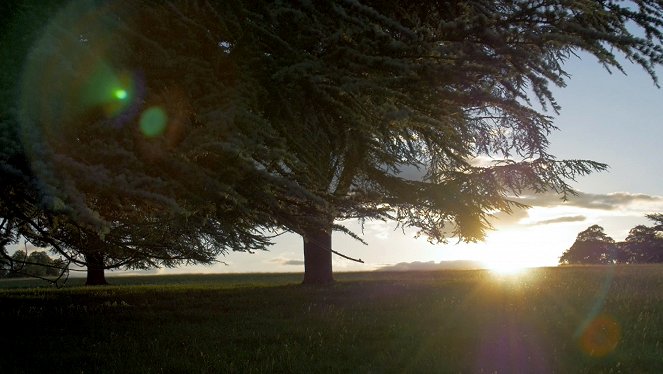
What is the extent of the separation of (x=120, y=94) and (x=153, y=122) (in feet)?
1.46

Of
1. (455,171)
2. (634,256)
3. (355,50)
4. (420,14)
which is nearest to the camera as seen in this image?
(355,50)

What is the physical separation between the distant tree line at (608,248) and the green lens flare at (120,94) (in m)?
72.4

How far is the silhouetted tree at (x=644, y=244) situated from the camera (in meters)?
64.6

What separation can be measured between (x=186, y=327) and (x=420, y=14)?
712cm

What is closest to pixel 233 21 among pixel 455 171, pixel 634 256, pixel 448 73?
pixel 448 73

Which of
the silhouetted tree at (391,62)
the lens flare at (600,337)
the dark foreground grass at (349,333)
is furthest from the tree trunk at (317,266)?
the silhouetted tree at (391,62)

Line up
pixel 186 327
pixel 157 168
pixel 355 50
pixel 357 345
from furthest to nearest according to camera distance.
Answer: pixel 186 327 < pixel 357 345 < pixel 355 50 < pixel 157 168

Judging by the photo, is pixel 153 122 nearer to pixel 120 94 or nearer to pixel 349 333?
pixel 120 94

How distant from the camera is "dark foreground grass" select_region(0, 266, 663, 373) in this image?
25.5 feet

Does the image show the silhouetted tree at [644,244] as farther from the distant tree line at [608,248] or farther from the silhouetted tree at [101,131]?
the silhouetted tree at [101,131]

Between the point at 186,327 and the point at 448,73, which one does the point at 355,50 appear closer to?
the point at 448,73

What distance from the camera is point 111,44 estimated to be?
5789 mm

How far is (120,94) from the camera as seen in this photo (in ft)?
19.3

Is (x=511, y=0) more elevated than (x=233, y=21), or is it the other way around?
(x=511, y=0)
